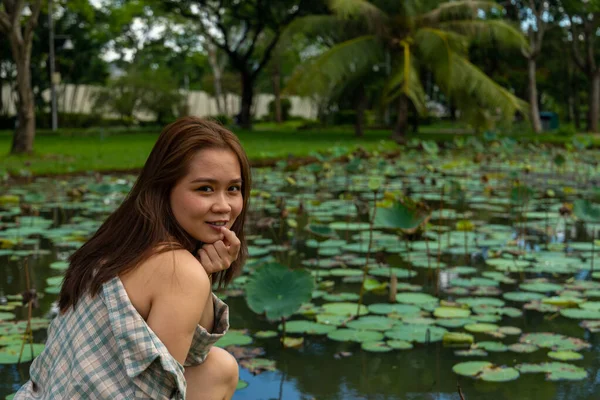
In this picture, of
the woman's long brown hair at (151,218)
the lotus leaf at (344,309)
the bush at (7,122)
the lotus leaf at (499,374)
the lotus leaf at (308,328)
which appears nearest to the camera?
the woman's long brown hair at (151,218)

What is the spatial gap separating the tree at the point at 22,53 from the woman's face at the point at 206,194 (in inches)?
381

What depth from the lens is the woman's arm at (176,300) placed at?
1505mm

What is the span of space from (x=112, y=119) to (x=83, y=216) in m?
20.9

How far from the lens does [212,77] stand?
34562mm

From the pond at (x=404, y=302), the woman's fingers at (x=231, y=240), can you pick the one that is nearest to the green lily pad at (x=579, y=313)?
the pond at (x=404, y=302)

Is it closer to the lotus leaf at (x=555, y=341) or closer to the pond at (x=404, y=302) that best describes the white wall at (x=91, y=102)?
the pond at (x=404, y=302)

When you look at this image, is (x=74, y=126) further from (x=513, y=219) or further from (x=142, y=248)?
(x=142, y=248)

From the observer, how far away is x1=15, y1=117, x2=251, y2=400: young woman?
59.1 inches

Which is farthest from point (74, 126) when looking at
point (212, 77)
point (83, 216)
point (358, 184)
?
point (83, 216)

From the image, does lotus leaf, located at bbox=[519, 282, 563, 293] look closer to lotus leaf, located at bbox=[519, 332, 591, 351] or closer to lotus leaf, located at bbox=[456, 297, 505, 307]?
lotus leaf, located at bbox=[456, 297, 505, 307]

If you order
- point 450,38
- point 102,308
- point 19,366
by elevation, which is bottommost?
point 19,366

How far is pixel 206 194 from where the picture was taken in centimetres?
166

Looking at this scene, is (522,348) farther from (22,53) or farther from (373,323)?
(22,53)

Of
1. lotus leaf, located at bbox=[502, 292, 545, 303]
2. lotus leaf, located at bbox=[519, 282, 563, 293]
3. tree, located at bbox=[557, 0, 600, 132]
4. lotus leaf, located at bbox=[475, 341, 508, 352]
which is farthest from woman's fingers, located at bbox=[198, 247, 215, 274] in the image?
tree, located at bbox=[557, 0, 600, 132]
